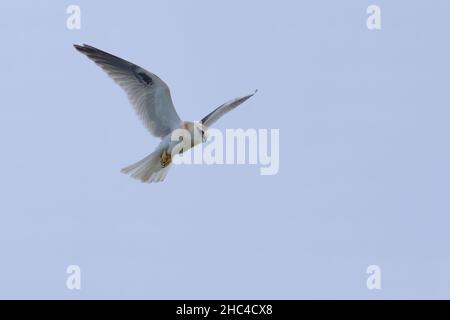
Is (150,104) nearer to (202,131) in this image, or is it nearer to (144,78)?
(144,78)

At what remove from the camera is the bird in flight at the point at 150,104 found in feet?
29.5

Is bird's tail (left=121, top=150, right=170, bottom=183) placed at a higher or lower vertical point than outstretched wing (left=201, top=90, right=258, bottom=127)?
lower

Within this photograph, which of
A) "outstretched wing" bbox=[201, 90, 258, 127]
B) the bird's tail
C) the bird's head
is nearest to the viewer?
the bird's head

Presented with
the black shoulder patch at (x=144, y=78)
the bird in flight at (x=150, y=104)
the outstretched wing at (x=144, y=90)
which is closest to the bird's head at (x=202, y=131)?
the bird in flight at (x=150, y=104)

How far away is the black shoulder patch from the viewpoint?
900 centimetres

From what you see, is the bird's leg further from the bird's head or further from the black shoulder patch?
the black shoulder patch

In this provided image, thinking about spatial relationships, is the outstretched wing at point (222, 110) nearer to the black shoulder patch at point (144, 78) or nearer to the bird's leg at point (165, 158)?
the bird's leg at point (165, 158)

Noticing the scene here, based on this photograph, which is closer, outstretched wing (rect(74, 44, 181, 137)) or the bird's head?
the bird's head

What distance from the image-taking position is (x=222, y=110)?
29.6 ft

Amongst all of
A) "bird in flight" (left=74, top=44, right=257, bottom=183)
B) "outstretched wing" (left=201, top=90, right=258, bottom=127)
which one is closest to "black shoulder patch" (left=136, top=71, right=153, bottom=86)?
"bird in flight" (left=74, top=44, right=257, bottom=183)

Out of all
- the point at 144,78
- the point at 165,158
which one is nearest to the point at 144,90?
the point at 144,78

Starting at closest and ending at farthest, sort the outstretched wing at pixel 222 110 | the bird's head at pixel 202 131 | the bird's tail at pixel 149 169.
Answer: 1. the bird's head at pixel 202 131
2. the outstretched wing at pixel 222 110
3. the bird's tail at pixel 149 169
